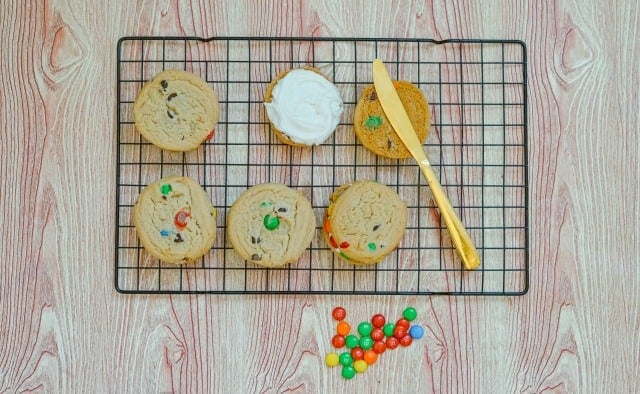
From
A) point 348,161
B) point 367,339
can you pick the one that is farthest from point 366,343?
point 348,161

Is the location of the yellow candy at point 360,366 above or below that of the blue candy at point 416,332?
below

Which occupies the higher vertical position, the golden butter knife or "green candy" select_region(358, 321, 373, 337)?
the golden butter knife

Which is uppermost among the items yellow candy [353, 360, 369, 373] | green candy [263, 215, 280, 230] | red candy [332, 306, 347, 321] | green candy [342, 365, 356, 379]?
green candy [263, 215, 280, 230]

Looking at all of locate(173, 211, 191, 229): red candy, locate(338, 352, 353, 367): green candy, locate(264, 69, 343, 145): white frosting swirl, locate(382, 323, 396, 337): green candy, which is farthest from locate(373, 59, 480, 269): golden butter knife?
locate(173, 211, 191, 229): red candy

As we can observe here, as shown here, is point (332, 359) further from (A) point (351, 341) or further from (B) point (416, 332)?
(B) point (416, 332)

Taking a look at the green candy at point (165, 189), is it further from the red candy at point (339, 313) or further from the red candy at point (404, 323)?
the red candy at point (404, 323)

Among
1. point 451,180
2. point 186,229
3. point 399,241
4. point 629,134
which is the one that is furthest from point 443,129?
point 186,229

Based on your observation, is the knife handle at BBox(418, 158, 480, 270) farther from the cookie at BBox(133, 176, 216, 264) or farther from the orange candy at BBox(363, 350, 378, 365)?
the cookie at BBox(133, 176, 216, 264)

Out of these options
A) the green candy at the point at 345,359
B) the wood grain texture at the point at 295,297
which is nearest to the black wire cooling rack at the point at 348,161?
the wood grain texture at the point at 295,297
